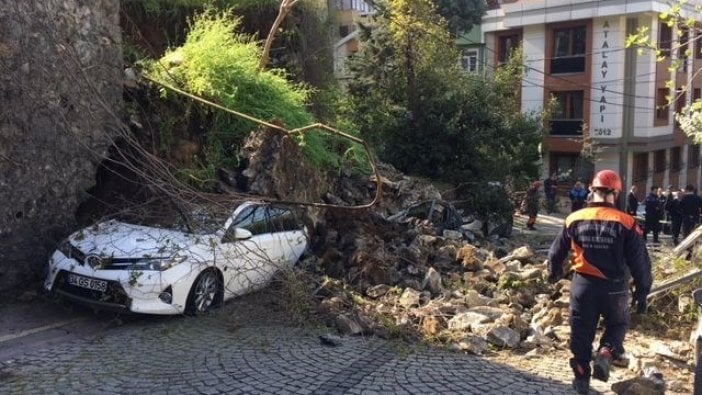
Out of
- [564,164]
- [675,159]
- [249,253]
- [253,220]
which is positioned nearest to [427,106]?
[253,220]

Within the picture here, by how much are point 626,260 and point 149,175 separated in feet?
19.5

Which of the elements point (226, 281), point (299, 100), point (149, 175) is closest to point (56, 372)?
point (226, 281)

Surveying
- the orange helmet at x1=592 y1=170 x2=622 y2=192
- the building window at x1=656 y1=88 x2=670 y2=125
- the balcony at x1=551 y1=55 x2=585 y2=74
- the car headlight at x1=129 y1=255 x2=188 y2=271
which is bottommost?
the car headlight at x1=129 y1=255 x2=188 y2=271

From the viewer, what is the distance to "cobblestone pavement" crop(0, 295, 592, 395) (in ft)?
18.1

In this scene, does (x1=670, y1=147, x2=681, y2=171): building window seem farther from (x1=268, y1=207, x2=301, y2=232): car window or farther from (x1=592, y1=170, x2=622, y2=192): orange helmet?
(x1=592, y1=170, x2=622, y2=192): orange helmet

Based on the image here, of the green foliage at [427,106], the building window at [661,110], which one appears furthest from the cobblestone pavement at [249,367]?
the building window at [661,110]

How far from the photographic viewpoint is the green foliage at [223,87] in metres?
10.3

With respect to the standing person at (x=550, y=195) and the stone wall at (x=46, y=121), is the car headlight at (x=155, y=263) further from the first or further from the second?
the standing person at (x=550, y=195)

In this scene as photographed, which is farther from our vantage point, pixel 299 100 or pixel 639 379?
pixel 299 100

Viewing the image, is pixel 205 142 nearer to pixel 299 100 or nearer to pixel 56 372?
pixel 299 100

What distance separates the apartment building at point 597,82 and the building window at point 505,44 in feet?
0.36

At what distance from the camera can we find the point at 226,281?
816cm

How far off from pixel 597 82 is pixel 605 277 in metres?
28.9

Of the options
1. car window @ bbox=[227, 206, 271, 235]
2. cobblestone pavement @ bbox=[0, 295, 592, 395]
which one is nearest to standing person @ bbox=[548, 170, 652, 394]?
cobblestone pavement @ bbox=[0, 295, 592, 395]
